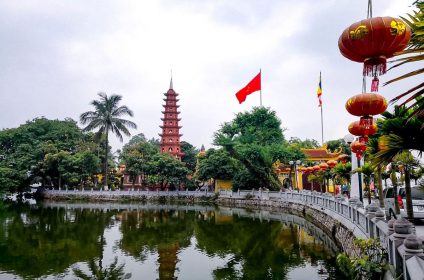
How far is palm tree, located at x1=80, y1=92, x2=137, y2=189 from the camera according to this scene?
37906mm

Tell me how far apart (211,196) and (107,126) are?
45.8 ft

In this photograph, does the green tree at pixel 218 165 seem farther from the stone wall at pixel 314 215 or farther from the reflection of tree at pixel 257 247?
the reflection of tree at pixel 257 247

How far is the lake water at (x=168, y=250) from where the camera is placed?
1010 centimetres

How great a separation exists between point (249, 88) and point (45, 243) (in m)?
15.7

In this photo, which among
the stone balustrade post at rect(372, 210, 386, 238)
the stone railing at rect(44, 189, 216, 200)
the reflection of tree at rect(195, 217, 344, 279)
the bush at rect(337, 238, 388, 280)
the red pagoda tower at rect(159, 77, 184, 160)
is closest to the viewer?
the bush at rect(337, 238, 388, 280)

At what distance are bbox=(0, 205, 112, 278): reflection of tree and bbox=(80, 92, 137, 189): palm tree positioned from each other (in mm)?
16795

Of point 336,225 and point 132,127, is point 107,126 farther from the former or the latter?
point 336,225

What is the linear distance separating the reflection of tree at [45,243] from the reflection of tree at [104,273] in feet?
2.64

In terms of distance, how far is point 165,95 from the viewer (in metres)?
51.0

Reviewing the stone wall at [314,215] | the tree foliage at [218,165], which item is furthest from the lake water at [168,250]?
the tree foliage at [218,165]

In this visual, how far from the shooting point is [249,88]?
24016 millimetres

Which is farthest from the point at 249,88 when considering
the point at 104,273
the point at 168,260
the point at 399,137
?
the point at 399,137

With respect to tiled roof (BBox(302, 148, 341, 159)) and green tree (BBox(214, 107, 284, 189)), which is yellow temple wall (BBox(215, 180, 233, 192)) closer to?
green tree (BBox(214, 107, 284, 189))

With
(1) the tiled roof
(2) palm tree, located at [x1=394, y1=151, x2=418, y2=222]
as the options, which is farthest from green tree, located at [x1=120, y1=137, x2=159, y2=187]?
(2) palm tree, located at [x1=394, y1=151, x2=418, y2=222]
